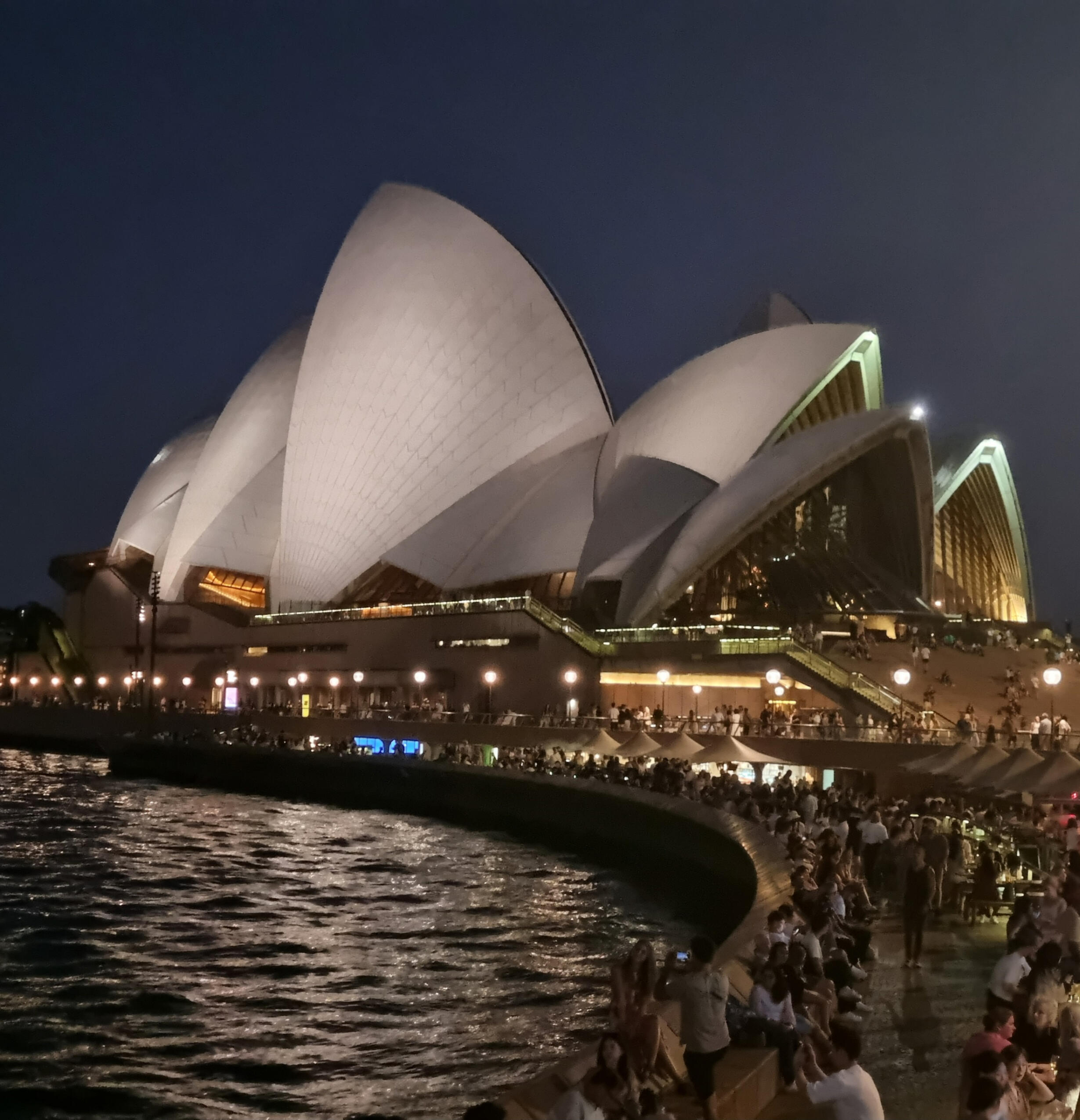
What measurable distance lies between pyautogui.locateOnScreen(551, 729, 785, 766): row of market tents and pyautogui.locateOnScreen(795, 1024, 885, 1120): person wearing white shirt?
17211 millimetres

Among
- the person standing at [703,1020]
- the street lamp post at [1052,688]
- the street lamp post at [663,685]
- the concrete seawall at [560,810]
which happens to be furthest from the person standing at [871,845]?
the street lamp post at [663,685]

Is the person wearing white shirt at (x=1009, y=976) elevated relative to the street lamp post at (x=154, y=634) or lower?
lower

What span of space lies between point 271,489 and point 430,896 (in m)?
33.6

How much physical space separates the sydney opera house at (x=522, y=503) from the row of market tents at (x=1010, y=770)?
11434mm

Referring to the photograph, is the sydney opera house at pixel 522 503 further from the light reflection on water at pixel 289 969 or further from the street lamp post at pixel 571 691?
the light reflection on water at pixel 289 969

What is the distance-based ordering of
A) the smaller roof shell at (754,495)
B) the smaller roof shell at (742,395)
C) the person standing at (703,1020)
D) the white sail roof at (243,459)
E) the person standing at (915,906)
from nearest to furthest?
1. the person standing at (703,1020)
2. the person standing at (915,906)
3. the smaller roof shell at (754,495)
4. the smaller roof shell at (742,395)
5. the white sail roof at (243,459)

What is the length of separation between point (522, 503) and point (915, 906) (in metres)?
32.4

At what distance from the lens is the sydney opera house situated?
112 feet

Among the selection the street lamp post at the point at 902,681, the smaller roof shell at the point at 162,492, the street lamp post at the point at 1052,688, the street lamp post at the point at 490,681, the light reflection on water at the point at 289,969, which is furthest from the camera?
the smaller roof shell at the point at 162,492

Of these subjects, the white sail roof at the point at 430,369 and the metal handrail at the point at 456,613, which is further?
the white sail roof at the point at 430,369

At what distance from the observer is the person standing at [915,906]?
948 centimetres

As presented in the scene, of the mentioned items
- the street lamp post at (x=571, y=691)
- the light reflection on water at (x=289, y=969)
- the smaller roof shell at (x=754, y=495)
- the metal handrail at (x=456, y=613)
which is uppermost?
the smaller roof shell at (x=754, y=495)

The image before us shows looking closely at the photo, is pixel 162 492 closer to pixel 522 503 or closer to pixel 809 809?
pixel 522 503

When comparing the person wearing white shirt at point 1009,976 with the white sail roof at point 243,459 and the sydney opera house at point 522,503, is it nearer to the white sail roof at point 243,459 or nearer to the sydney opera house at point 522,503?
the sydney opera house at point 522,503
